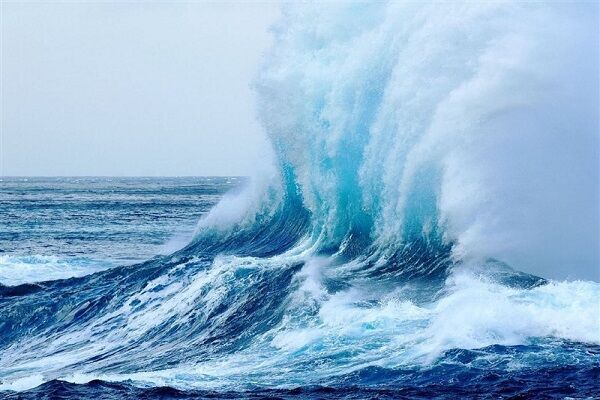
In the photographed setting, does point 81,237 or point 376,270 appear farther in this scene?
point 81,237

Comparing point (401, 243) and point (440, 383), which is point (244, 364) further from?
point (401, 243)

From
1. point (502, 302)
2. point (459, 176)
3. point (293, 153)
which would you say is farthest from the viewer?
point (293, 153)

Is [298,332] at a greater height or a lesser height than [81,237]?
greater

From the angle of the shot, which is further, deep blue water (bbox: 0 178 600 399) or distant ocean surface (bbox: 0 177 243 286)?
distant ocean surface (bbox: 0 177 243 286)

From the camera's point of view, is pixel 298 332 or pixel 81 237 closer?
pixel 298 332

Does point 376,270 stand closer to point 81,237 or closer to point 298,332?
point 298,332

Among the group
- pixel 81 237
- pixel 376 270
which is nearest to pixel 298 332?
pixel 376 270

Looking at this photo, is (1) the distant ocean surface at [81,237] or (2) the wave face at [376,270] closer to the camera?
(2) the wave face at [376,270]

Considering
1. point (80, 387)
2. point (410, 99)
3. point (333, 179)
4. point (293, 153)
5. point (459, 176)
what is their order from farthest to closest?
point (293, 153)
point (333, 179)
point (410, 99)
point (459, 176)
point (80, 387)

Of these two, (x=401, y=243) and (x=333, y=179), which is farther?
(x=333, y=179)

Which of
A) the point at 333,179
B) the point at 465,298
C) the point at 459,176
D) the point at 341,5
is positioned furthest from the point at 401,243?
the point at 341,5

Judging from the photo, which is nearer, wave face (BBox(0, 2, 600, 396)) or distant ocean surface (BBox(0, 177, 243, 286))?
wave face (BBox(0, 2, 600, 396))
